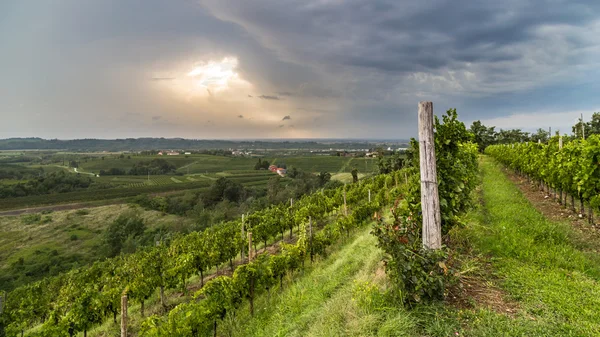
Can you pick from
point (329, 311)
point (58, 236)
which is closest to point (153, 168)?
point (58, 236)

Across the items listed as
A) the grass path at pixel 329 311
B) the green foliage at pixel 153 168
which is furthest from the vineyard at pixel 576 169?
the green foliage at pixel 153 168

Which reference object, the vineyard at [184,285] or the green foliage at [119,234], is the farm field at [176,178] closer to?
the green foliage at [119,234]

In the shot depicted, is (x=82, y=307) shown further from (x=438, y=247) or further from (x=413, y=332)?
(x=438, y=247)

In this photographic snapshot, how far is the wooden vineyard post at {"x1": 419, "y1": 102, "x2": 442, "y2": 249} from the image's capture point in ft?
15.1

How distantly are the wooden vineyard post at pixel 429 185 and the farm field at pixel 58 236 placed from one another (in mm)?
44340

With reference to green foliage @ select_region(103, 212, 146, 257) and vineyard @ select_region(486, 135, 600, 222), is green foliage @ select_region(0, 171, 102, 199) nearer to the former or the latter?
green foliage @ select_region(103, 212, 146, 257)

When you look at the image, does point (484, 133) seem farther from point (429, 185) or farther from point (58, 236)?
point (58, 236)

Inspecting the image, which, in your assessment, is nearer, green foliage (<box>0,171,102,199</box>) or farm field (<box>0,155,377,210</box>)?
farm field (<box>0,155,377,210</box>)

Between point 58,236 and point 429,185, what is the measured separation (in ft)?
210

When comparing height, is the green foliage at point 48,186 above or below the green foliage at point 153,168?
below

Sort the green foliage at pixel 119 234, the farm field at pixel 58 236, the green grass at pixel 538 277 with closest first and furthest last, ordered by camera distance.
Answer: the green grass at pixel 538 277 < the farm field at pixel 58 236 < the green foliage at pixel 119 234

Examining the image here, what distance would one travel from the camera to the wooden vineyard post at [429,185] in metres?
4.61

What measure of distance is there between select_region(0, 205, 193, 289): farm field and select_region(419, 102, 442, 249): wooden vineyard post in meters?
44.3

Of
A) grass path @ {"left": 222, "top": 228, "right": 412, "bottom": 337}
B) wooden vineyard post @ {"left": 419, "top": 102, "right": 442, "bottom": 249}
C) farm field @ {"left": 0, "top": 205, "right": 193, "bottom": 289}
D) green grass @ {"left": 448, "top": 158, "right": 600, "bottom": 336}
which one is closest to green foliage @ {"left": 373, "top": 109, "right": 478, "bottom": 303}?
wooden vineyard post @ {"left": 419, "top": 102, "right": 442, "bottom": 249}
